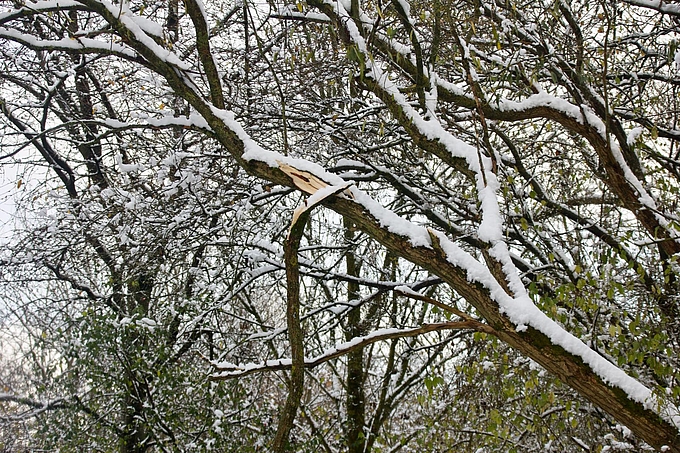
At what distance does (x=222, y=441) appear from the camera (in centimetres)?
608

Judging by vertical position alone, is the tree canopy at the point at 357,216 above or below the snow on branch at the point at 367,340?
above

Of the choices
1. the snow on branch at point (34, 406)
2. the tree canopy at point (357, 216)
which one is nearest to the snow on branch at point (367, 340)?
the tree canopy at point (357, 216)

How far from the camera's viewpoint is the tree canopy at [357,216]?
308 cm

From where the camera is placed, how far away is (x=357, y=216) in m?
3.03

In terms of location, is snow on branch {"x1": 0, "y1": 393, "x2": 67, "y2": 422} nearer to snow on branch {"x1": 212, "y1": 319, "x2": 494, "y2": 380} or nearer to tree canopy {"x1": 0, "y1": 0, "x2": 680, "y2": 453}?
tree canopy {"x1": 0, "y1": 0, "x2": 680, "y2": 453}

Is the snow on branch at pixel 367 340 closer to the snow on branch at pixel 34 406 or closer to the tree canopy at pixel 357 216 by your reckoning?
the tree canopy at pixel 357 216

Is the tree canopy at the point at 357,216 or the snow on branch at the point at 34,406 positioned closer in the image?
the tree canopy at the point at 357,216

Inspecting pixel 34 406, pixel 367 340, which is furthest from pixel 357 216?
pixel 34 406

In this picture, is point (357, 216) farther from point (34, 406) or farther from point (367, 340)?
point (34, 406)

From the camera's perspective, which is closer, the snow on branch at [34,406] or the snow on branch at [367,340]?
the snow on branch at [367,340]

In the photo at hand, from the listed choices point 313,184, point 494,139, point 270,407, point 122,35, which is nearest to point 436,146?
point 313,184

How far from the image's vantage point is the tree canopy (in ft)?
10.1

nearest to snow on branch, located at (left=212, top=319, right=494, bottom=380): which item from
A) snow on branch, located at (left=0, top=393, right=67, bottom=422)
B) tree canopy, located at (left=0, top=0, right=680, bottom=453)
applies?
tree canopy, located at (left=0, top=0, right=680, bottom=453)

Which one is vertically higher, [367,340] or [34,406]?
[34,406]
